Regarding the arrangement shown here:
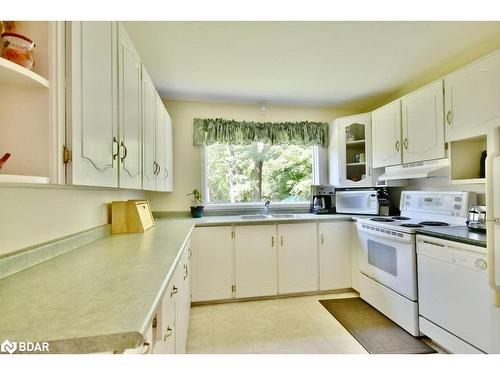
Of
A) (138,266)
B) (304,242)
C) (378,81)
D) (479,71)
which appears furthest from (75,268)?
(378,81)

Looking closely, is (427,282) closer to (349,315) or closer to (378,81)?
(349,315)

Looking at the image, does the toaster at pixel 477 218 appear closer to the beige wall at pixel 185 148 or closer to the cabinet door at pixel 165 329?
the cabinet door at pixel 165 329

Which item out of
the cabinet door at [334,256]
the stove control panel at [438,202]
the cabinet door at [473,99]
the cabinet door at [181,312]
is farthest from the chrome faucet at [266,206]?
the cabinet door at [473,99]

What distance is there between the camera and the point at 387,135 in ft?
8.60

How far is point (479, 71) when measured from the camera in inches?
66.6

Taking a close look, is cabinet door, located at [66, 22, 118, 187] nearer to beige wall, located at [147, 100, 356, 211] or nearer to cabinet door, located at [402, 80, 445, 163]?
beige wall, located at [147, 100, 356, 211]

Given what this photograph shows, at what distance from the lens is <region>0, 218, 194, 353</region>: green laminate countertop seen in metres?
0.54

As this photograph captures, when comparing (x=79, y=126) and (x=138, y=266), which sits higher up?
(x=79, y=126)

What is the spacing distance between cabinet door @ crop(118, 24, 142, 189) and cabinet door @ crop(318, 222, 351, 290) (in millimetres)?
2013

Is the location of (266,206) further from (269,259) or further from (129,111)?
(129,111)

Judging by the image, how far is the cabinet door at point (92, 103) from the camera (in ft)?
2.56

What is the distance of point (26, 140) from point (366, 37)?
2115 mm

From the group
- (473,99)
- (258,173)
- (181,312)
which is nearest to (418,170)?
(473,99)

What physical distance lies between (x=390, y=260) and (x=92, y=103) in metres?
2.40
